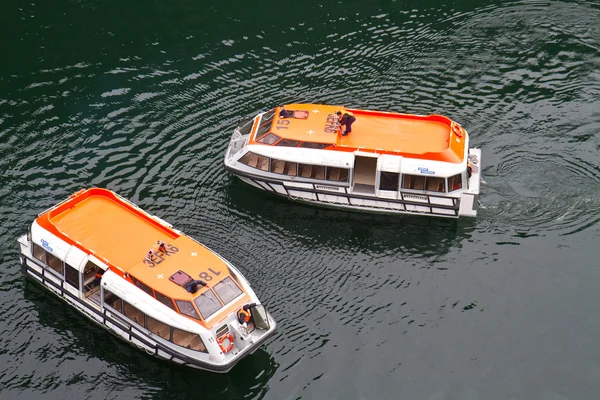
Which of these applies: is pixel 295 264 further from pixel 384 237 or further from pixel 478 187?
pixel 478 187

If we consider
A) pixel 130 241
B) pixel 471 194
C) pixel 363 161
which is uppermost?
pixel 130 241

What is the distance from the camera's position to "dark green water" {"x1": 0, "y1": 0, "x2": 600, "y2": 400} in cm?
3903

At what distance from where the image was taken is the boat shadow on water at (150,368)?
38281 millimetres

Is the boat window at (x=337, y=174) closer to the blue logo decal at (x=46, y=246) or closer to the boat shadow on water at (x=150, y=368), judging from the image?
the boat shadow on water at (x=150, y=368)

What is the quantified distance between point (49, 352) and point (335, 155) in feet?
61.5

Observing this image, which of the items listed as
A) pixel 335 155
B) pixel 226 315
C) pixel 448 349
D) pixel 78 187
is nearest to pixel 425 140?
pixel 335 155

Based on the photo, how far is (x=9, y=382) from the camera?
3825cm

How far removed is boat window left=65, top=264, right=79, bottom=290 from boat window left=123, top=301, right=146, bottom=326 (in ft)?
10.6

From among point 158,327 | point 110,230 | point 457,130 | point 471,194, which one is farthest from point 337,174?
point 158,327

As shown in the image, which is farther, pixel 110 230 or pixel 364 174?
pixel 364 174

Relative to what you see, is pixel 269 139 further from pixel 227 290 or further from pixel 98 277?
pixel 98 277

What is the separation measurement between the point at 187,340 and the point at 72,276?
7.30 metres

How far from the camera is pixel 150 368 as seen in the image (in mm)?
39188

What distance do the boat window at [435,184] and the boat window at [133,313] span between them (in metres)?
17.9
